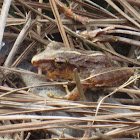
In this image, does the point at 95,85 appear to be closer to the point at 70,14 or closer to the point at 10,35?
the point at 70,14

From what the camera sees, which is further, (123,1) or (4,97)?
(123,1)

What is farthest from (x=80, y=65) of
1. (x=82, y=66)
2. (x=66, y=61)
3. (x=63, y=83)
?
(x=63, y=83)

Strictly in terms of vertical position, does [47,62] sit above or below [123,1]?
below

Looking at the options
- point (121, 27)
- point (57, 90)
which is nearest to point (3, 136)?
point (57, 90)

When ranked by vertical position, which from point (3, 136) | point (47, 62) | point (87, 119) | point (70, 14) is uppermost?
point (70, 14)

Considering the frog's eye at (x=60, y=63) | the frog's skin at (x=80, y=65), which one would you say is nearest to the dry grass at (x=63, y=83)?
the frog's skin at (x=80, y=65)

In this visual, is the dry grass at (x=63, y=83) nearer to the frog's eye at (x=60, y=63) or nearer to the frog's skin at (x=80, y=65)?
the frog's skin at (x=80, y=65)
